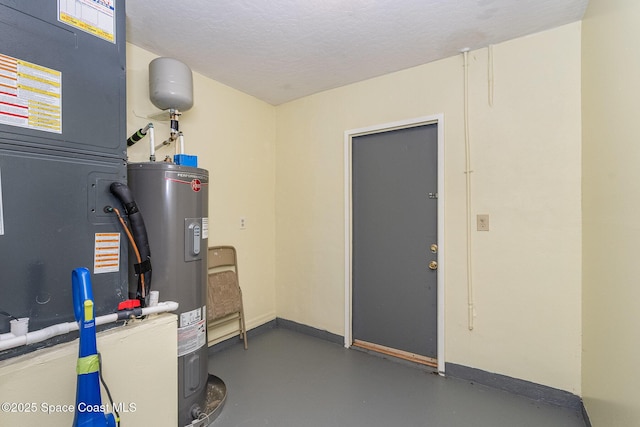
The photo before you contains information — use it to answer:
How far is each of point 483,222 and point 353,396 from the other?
1.64 metres

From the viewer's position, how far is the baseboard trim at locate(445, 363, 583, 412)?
2.00 m

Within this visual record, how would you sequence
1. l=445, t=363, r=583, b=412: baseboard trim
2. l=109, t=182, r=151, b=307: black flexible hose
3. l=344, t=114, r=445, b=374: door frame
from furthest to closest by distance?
1. l=344, t=114, r=445, b=374: door frame
2. l=445, t=363, r=583, b=412: baseboard trim
3. l=109, t=182, r=151, b=307: black flexible hose

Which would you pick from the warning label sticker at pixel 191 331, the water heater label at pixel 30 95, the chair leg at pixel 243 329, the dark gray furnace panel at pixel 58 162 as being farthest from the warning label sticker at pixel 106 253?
the chair leg at pixel 243 329

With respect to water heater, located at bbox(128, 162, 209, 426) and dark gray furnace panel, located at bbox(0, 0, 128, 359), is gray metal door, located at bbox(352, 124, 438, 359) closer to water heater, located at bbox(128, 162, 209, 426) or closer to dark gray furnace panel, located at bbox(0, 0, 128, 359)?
water heater, located at bbox(128, 162, 209, 426)

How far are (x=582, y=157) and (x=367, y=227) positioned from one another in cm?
166

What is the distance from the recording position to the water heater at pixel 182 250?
1716mm

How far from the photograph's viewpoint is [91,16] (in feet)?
3.74

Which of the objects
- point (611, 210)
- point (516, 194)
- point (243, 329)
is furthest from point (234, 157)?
point (611, 210)

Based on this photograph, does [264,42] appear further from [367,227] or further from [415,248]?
[415,248]

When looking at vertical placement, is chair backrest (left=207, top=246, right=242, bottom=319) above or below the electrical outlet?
below

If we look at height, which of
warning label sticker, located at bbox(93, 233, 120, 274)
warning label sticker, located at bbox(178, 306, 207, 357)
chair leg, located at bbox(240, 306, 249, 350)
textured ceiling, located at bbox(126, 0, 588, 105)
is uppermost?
textured ceiling, located at bbox(126, 0, 588, 105)

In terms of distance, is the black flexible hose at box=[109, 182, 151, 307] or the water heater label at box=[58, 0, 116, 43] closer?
the water heater label at box=[58, 0, 116, 43]

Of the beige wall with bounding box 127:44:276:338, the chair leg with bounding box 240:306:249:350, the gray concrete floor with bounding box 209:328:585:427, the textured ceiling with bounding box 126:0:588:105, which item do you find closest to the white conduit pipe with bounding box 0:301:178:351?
the gray concrete floor with bounding box 209:328:585:427

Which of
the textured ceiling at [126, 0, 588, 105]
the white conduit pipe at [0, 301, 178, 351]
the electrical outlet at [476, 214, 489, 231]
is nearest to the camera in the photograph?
the white conduit pipe at [0, 301, 178, 351]
